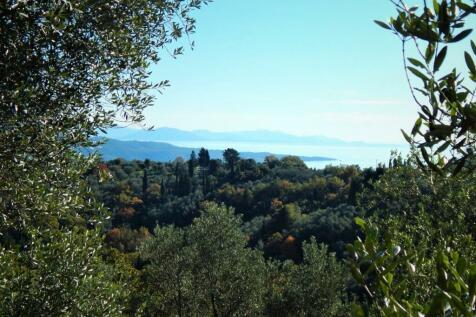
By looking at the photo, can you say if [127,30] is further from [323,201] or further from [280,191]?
[280,191]

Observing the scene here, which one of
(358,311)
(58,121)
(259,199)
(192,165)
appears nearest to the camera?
(358,311)

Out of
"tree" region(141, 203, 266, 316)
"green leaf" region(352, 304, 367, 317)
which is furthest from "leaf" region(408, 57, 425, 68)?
"tree" region(141, 203, 266, 316)

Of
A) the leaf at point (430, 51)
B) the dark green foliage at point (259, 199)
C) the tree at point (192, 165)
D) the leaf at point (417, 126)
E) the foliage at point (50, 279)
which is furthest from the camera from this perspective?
the tree at point (192, 165)

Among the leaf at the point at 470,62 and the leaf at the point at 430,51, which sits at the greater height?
the leaf at the point at 430,51

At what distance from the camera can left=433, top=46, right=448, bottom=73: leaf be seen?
247 cm

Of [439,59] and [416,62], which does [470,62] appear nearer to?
[439,59]

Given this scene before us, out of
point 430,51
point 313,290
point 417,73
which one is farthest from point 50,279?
point 313,290

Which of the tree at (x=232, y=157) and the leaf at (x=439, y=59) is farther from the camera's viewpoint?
the tree at (x=232, y=157)

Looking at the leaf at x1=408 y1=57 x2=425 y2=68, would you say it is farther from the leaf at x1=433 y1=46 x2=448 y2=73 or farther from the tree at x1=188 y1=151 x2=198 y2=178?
the tree at x1=188 y1=151 x2=198 y2=178

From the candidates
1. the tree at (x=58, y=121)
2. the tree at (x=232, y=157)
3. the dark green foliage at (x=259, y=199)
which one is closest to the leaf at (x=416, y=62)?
the tree at (x=58, y=121)

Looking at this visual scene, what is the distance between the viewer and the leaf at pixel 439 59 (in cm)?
247

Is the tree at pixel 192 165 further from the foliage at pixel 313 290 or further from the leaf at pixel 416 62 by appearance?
the leaf at pixel 416 62

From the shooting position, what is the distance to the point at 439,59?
251cm

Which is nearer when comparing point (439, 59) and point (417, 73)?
point (439, 59)
